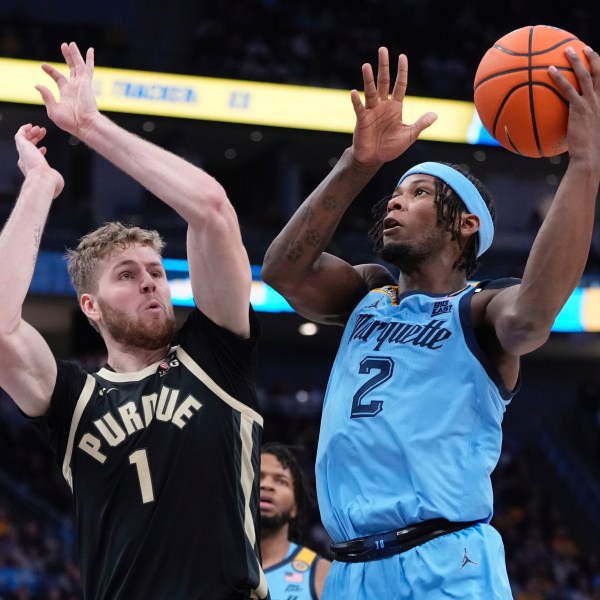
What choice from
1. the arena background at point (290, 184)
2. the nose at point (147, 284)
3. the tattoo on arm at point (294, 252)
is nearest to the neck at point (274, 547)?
the tattoo on arm at point (294, 252)

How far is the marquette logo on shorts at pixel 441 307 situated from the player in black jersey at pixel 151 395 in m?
0.70

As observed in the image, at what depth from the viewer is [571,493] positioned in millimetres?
18484

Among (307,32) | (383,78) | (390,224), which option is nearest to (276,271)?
(390,224)

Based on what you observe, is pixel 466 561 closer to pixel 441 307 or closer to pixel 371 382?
pixel 371 382

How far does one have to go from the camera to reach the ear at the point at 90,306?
11.5 feet

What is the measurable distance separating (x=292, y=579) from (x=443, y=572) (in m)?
2.78

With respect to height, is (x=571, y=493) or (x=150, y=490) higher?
(x=571, y=493)

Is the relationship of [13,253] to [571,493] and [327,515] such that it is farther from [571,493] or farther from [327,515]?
[571,493]

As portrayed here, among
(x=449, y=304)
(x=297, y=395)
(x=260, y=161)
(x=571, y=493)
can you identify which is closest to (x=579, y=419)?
(x=571, y=493)

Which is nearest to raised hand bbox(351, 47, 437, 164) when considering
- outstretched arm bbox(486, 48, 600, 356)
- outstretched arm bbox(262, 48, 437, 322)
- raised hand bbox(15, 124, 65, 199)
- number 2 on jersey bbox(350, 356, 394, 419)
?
outstretched arm bbox(262, 48, 437, 322)

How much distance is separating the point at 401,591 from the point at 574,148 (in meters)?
1.54

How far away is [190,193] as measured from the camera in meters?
3.06

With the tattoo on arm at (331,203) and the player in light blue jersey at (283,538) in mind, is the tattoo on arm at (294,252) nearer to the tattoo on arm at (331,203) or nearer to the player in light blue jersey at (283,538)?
the tattoo on arm at (331,203)

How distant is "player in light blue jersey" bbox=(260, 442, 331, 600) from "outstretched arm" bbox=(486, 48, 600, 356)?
2847 millimetres
